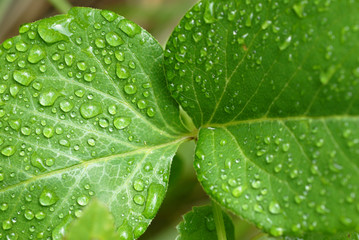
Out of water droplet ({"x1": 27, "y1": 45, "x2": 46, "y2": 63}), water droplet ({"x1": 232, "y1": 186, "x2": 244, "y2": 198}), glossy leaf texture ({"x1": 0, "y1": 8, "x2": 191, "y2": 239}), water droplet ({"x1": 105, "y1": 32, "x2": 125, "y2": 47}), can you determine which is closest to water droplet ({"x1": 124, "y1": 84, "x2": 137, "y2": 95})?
glossy leaf texture ({"x1": 0, "y1": 8, "x2": 191, "y2": 239})

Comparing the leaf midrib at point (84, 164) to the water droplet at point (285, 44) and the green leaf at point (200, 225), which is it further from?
the water droplet at point (285, 44)

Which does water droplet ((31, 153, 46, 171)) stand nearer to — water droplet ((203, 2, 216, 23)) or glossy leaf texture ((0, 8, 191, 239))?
glossy leaf texture ((0, 8, 191, 239))

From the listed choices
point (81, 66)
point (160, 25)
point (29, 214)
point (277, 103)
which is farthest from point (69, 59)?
point (160, 25)

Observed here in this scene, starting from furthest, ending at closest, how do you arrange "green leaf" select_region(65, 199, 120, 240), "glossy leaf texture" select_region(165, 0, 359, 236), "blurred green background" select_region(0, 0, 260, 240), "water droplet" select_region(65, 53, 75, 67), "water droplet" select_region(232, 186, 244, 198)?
"blurred green background" select_region(0, 0, 260, 240), "water droplet" select_region(65, 53, 75, 67), "water droplet" select_region(232, 186, 244, 198), "glossy leaf texture" select_region(165, 0, 359, 236), "green leaf" select_region(65, 199, 120, 240)

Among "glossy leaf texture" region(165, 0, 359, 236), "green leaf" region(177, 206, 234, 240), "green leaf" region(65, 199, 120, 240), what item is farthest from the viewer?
"green leaf" region(177, 206, 234, 240)

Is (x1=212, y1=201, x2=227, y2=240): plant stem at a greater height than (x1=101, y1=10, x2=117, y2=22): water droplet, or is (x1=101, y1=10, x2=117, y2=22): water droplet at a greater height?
(x1=101, y1=10, x2=117, y2=22): water droplet

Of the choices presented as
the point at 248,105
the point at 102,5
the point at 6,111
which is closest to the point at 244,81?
the point at 248,105

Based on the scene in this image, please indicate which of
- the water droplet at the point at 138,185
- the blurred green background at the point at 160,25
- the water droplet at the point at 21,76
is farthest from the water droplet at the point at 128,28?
the blurred green background at the point at 160,25
